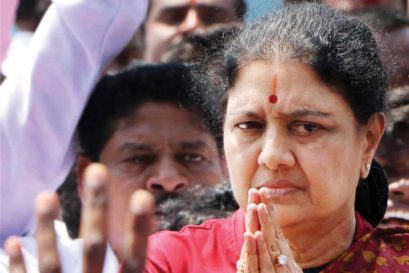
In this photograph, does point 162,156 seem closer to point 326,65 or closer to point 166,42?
point 166,42

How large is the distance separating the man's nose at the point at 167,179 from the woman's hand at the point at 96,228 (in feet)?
4.92

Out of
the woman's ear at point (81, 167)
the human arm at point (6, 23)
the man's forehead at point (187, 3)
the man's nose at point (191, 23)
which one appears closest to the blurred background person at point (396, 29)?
the man's forehead at point (187, 3)

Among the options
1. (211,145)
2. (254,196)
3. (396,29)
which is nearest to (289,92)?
(254,196)

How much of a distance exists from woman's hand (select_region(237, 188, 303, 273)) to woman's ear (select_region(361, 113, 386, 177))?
36 cm

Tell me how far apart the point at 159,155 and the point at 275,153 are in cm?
108

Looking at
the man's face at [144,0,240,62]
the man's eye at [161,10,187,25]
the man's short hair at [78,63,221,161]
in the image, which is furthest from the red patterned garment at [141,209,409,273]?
the man's eye at [161,10,187,25]

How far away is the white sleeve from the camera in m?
2.98

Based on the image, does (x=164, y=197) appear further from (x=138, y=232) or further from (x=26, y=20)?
(x=138, y=232)

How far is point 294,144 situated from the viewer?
2.27 meters

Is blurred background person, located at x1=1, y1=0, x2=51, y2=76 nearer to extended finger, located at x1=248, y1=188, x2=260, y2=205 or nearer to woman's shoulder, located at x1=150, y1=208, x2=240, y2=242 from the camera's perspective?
woman's shoulder, located at x1=150, y1=208, x2=240, y2=242

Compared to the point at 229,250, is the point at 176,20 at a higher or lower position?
lower

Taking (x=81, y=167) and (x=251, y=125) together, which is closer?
(x=251, y=125)

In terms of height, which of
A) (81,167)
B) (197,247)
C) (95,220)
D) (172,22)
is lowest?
(81,167)

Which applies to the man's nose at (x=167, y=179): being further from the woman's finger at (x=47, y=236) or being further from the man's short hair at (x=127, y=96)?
the woman's finger at (x=47, y=236)
